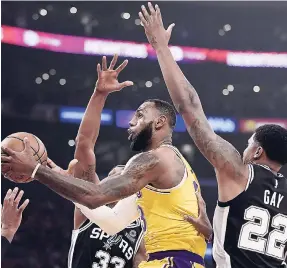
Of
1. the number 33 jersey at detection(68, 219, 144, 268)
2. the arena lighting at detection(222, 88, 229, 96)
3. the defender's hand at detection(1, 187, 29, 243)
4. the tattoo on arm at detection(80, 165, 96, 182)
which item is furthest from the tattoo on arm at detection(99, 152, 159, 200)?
the arena lighting at detection(222, 88, 229, 96)

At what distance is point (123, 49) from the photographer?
1303 centimetres

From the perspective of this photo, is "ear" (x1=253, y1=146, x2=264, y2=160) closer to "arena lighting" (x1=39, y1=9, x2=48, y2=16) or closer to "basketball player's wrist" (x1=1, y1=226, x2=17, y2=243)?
"basketball player's wrist" (x1=1, y1=226, x2=17, y2=243)

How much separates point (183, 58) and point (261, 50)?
1769mm

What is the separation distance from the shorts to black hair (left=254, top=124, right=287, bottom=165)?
0.72 m

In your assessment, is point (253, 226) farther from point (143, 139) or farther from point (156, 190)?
point (143, 139)

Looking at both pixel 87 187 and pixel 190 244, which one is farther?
pixel 190 244

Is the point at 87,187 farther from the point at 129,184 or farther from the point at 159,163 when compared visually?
the point at 159,163

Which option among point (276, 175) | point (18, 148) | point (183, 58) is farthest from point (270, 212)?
point (183, 58)

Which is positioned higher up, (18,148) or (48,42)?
(48,42)

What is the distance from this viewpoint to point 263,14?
13445 mm

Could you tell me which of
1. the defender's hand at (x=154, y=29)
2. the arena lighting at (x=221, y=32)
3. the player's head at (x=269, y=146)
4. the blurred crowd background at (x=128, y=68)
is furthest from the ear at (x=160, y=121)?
the arena lighting at (x=221, y=32)

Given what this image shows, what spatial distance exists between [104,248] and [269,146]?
1730 mm

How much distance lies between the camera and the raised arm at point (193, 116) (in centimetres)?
296

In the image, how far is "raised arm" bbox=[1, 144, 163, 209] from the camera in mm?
2736
